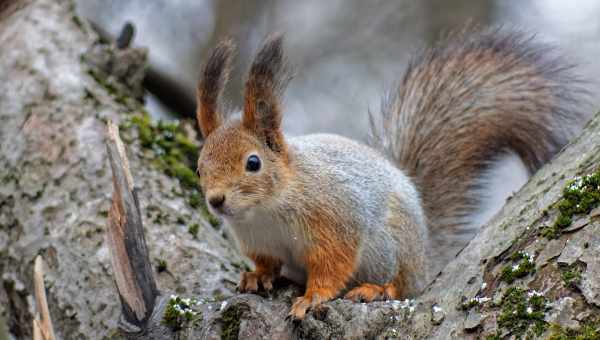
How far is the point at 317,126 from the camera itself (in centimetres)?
682

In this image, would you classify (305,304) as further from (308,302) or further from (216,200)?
(216,200)

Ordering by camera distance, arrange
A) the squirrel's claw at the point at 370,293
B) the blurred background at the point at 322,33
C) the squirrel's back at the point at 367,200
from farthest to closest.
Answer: the blurred background at the point at 322,33 → the squirrel's back at the point at 367,200 → the squirrel's claw at the point at 370,293

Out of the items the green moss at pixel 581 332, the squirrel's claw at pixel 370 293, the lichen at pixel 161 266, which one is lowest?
the green moss at pixel 581 332

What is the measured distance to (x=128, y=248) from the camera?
92.7 inches

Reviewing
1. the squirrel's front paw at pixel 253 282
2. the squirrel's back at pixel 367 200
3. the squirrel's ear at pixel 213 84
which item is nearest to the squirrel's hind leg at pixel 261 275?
the squirrel's front paw at pixel 253 282

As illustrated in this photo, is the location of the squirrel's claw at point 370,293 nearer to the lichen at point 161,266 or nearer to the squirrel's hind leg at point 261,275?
the squirrel's hind leg at point 261,275

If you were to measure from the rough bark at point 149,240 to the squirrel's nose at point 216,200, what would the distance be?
0.32 metres

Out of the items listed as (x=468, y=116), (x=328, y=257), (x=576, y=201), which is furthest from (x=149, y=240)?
(x=576, y=201)

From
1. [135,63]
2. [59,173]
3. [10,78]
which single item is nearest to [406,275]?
[59,173]

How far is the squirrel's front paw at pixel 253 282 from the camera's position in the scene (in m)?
2.76

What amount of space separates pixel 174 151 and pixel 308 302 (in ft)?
4.84

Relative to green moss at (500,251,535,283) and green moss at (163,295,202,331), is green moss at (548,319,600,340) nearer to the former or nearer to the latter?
green moss at (500,251,535,283)

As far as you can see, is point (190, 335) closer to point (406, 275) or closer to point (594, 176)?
point (406, 275)

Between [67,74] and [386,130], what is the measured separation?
177cm
